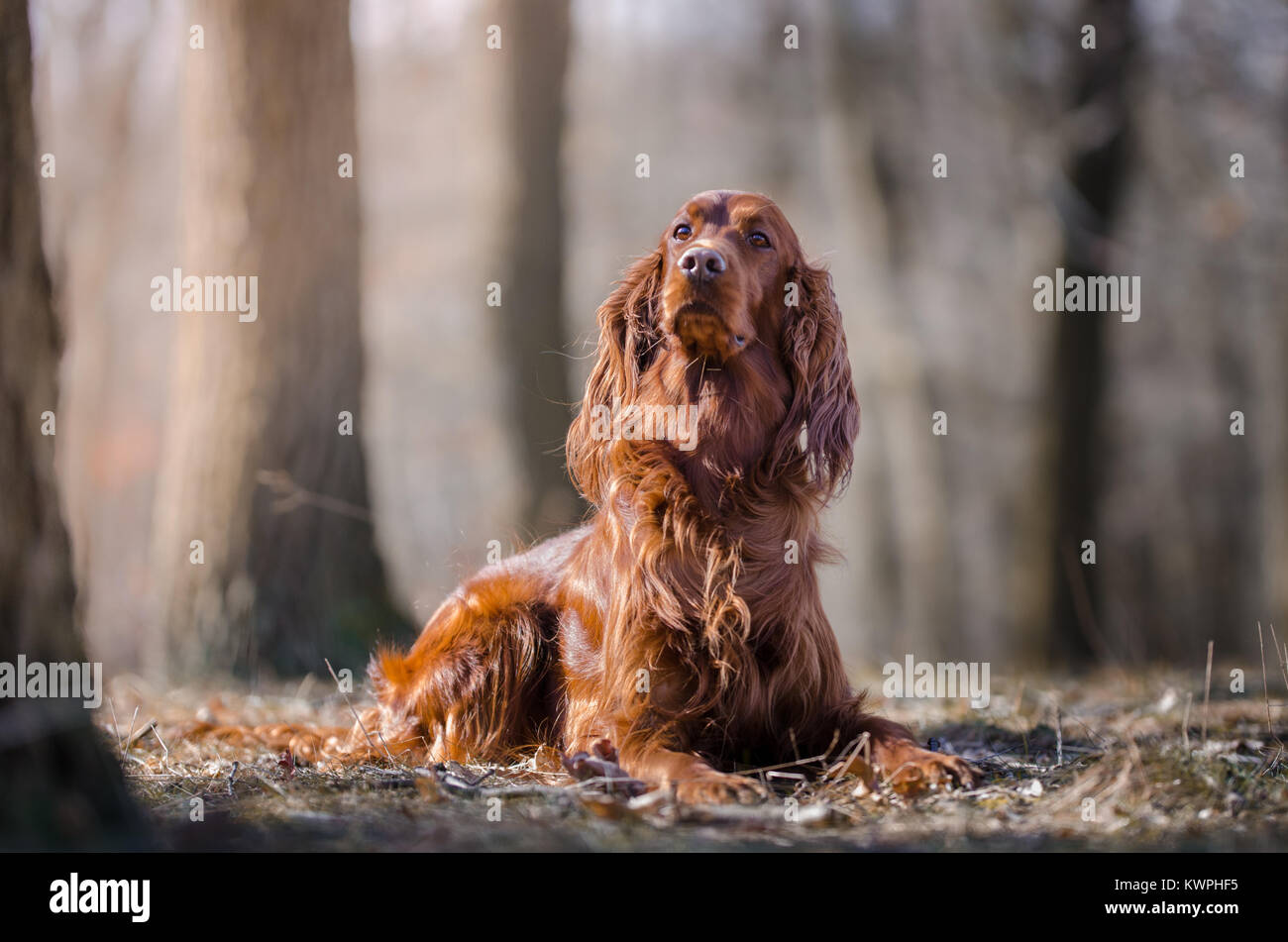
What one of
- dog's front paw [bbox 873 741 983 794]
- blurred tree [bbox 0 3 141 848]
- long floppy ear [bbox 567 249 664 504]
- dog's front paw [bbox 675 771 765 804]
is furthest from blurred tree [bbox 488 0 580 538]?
blurred tree [bbox 0 3 141 848]

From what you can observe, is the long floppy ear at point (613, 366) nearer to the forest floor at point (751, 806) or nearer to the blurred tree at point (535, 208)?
the forest floor at point (751, 806)

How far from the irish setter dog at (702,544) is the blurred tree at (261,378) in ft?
6.64

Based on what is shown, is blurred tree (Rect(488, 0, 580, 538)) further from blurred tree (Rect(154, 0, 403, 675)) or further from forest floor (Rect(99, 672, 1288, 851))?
forest floor (Rect(99, 672, 1288, 851))

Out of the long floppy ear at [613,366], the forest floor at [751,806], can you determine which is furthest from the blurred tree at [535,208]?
the forest floor at [751,806]

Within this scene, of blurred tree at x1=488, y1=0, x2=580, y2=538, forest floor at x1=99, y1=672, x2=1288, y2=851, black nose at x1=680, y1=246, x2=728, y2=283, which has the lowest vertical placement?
forest floor at x1=99, y1=672, x2=1288, y2=851

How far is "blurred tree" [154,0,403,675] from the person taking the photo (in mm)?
5422

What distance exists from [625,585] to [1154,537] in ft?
55.1

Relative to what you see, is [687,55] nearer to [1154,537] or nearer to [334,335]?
[334,335]

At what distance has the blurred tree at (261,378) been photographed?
542 centimetres

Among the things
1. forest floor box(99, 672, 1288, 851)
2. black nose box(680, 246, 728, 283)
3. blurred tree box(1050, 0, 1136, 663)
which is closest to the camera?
forest floor box(99, 672, 1288, 851)

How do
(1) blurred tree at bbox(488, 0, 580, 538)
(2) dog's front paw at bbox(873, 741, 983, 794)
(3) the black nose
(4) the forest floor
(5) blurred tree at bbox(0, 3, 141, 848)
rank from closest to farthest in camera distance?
1. (5) blurred tree at bbox(0, 3, 141, 848)
2. (4) the forest floor
3. (2) dog's front paw at bbox(873, 741, 983, 794)
4. (3) the black nose
5. (1) blurred tree at bbox(488, 0, 580, 538)

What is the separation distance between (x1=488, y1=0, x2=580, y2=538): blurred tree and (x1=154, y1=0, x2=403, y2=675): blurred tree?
7.03 ft

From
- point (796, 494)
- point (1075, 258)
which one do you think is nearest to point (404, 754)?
point (796, 494)

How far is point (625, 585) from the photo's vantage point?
332 centimetres
